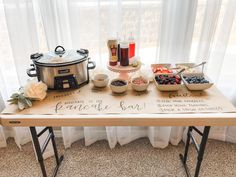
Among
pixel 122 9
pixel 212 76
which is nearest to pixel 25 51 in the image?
pixel 122 9

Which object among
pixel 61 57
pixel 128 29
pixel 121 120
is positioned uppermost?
pixel 128 29

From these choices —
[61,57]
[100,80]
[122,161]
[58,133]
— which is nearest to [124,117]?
[100,80]

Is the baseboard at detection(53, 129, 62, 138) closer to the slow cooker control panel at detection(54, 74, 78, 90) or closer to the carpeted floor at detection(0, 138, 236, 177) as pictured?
the carpeted floor at detection(0, 138, 236, 177)

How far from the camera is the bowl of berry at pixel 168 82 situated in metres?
1.16

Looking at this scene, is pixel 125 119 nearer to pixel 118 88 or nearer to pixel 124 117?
pixel 124 117

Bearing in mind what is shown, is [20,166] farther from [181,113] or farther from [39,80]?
[181,113]

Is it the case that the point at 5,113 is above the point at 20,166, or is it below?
above

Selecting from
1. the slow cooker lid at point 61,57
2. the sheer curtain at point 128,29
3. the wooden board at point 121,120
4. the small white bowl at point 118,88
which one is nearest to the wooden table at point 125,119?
the wooden board at point 121,120

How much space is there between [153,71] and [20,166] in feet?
4.37

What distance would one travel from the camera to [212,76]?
64.3 inches

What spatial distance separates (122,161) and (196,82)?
0.94m

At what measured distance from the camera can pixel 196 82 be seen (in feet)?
3.91

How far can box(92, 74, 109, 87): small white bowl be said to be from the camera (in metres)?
1.23

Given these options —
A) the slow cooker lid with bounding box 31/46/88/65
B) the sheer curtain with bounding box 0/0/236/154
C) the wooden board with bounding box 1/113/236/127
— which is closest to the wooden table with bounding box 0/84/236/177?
the wooden board with bounding box 1/113/236/127
